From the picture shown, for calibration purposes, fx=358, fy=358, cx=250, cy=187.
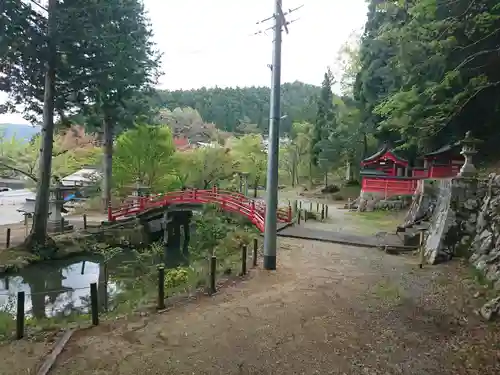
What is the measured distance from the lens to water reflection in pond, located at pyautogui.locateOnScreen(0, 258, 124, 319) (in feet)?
30.5

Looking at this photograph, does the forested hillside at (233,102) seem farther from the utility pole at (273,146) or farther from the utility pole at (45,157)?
the utility pole at (273,146)

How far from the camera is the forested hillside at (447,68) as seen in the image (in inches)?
385

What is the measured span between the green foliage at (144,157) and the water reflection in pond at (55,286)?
10.8 metres

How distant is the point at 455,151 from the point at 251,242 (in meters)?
12.9

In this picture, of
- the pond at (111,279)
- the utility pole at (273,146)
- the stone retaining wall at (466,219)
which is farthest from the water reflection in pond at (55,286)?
the stone retaining wall at (466,219)

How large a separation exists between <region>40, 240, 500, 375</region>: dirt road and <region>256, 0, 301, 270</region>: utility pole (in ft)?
3.48

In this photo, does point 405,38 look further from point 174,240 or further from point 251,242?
point 174,240

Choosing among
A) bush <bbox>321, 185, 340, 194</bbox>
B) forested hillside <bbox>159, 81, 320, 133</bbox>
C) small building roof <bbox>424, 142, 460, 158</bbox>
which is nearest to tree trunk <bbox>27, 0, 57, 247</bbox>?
small building roof <bbox>424, 142, 460, 158</bbox>

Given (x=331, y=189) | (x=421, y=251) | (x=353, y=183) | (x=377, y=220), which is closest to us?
(x=421, y=251)

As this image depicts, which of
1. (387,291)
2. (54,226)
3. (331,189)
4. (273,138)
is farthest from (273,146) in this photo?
(331,189)

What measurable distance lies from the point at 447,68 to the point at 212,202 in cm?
1089

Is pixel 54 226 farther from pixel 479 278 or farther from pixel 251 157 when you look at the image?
pixel 251 157

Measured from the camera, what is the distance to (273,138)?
27.8 ft

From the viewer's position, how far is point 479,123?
15.2 m
